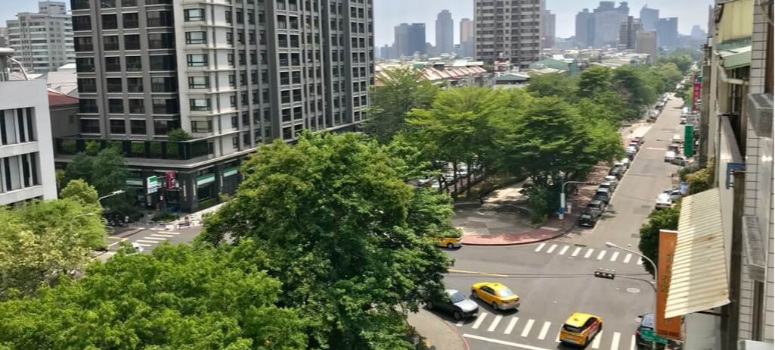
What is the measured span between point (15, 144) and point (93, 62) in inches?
1241

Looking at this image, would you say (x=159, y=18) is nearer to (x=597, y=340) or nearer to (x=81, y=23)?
(x=81, y=23)

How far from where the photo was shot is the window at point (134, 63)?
65.5 meters

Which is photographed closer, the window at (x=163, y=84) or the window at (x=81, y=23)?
the window at (x=163, y=84)

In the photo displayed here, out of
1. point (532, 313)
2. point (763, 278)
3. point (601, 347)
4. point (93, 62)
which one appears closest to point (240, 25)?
point (93, 62)

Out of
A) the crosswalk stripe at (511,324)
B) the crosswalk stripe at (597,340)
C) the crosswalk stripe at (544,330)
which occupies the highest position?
the crosswalk stripe at (597,340)

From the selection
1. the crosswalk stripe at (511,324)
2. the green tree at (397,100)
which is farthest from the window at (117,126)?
the crosswalk stripe at (511,324)

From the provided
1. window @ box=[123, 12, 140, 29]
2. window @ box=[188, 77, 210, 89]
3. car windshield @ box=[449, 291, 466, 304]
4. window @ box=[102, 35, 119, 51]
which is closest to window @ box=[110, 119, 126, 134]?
window @ box=[102, 35, 119, 51]

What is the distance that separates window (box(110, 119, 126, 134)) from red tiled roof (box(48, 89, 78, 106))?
5671 mm

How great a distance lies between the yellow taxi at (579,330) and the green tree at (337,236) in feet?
22.6

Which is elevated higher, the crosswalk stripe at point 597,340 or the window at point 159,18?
the window at point 159,18

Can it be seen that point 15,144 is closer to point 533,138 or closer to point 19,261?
point 19,261

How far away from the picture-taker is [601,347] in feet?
106

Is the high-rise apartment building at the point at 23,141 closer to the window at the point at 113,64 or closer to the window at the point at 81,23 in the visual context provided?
the window at the point at 113,64

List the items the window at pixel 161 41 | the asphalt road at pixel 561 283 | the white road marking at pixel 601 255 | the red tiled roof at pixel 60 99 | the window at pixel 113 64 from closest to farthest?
the asphalt road at pixel 561 283
the white road marking at pixel 601 255
the window at pixel 161 41
the window at pixel 113 64
the red tiled roof at pixel 60 99
